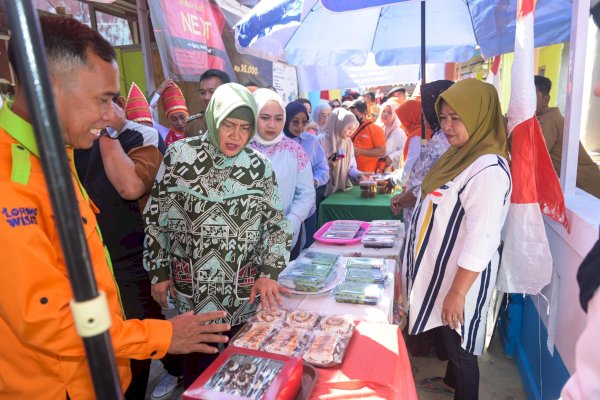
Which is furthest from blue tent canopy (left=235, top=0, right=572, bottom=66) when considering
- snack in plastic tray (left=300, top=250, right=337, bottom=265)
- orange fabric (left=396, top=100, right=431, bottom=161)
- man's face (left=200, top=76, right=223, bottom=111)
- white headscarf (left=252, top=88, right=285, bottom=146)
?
snack in plastic tray (left=300, top=250, right=337, bottom=265)

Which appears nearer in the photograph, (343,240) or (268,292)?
(268,292)

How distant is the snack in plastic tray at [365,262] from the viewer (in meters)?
1.97

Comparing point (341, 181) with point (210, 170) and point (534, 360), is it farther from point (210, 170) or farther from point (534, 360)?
point (210, 170)

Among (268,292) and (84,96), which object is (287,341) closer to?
(268,292)

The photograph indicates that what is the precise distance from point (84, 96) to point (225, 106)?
0.71 m

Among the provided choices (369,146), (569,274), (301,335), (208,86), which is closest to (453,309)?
(569,274)

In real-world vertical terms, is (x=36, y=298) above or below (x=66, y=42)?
below

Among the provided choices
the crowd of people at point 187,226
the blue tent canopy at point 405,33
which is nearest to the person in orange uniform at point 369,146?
the blue tent canopy at point 405,33

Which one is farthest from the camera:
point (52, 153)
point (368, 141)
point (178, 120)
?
point (368, 141)

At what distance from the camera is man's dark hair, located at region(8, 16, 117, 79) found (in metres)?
0.90

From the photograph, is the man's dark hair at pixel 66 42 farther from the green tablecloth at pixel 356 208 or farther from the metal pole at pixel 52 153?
the green tablecloth at pixel 356 208

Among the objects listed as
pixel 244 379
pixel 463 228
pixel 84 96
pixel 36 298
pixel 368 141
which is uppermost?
pixel 84 96

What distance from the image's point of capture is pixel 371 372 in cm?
116

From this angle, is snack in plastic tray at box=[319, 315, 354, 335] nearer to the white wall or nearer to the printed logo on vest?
the printed logo on vest
